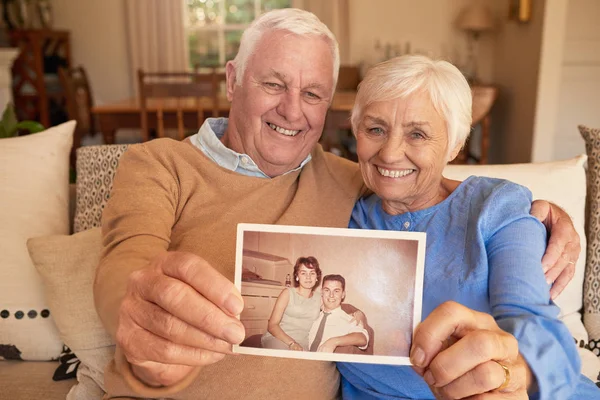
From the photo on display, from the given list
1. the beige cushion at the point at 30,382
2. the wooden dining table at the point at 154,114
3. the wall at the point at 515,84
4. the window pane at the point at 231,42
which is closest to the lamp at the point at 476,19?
the wall at the point at 515,84

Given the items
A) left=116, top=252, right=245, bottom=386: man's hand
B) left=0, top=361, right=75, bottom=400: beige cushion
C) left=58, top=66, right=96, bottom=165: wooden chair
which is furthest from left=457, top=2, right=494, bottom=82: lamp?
left=116, top=252, right=245, bottom=386: man's hand

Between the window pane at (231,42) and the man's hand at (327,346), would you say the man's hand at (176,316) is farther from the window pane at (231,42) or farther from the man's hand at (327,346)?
the window pane at (231,42)

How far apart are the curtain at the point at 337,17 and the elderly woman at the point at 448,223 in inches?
174

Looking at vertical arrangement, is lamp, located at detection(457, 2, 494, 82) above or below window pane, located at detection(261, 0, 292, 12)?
below

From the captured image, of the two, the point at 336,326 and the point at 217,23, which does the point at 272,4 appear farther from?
the point at 336,326

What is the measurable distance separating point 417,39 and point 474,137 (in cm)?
109

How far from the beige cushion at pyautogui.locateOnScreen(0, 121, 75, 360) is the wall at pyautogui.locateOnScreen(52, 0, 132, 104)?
4.43 metres

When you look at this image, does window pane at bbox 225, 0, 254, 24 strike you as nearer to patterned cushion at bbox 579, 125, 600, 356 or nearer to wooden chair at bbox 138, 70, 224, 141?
wooden chair at bbox 138, 70, 224, 141

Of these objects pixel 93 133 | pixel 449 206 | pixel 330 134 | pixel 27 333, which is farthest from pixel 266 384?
pixel 93 133

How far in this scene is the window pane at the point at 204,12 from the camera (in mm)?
5883

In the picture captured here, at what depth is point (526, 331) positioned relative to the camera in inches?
32.9

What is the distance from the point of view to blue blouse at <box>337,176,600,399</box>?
0.85 metres

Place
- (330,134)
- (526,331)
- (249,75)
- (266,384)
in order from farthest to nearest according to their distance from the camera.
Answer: (330,134) < (249,75) < (266,384) < (526,331)

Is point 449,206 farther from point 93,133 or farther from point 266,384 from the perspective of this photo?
point 93,133
